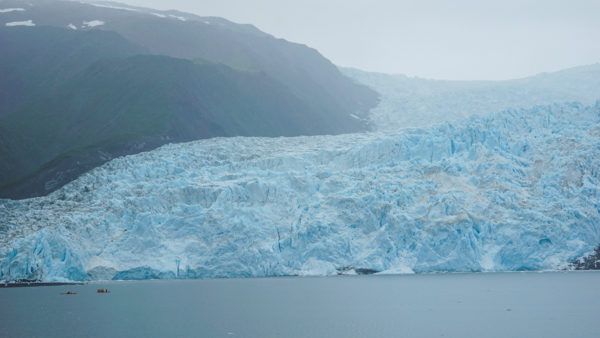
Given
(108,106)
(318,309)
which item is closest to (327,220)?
(318,309)

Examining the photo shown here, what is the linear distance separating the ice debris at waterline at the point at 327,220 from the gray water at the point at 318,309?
1.53 meters

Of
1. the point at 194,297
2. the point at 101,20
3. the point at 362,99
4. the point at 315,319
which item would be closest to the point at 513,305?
the point at 315,319

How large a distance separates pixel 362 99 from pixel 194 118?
2925 cm

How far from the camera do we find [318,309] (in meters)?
33.3

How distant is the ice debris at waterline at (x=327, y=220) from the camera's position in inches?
1752

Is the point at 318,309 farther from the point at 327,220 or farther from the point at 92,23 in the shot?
the point at 92,23

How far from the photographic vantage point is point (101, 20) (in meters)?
109

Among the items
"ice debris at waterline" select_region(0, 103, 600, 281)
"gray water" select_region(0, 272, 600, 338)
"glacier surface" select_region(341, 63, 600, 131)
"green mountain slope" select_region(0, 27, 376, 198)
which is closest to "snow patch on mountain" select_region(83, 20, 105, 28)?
"green mountain slope" select_region(0, 27, 376, 198)

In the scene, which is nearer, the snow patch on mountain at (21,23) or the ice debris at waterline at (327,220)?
the ice debris at waterline at (327,220)

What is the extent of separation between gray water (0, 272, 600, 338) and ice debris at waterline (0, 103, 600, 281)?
1.53 meters

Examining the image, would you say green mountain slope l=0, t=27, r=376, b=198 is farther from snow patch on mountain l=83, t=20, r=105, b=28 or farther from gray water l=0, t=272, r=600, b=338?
gray water l=0, t=272, r=600, b=338

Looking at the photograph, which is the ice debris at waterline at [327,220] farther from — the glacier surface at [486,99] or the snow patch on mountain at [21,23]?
the snow patch on mountain at [21,23]

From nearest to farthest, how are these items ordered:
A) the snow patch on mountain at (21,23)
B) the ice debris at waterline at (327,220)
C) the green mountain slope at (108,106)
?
1. the ice debris at waterline at (327,220)
2. the green mountain slope at (108,106)
3. the snow patch on mountain at (21,23)

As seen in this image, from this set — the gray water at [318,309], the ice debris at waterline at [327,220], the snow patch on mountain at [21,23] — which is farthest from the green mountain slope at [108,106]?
the gray water at [318,309]
